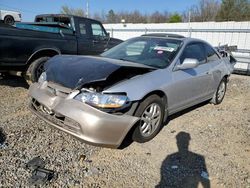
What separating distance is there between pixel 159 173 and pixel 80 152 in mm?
1082

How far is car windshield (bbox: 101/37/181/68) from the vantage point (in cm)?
420

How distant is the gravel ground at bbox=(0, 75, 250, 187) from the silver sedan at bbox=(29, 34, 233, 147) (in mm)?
298

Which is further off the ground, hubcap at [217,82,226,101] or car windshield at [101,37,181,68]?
car windshield at [101,37,181,68]

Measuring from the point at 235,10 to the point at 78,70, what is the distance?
34664 mm

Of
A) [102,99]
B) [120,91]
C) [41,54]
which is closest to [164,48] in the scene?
[120,91]

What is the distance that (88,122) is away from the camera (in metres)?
2.99

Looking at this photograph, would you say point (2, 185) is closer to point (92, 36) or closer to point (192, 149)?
point (192, 149)

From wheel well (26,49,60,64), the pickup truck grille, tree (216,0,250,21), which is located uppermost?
tree (216,0,250,21)

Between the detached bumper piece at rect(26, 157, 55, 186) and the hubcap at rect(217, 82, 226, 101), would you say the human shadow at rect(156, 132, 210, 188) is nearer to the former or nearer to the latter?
the detached bumper piece at rect(26, 157, 55, 186)

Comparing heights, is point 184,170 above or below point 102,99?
below

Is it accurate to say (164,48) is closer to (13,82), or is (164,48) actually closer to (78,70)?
(78,70)

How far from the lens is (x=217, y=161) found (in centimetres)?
338

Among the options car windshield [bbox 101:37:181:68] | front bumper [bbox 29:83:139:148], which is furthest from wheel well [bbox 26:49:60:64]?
front bumper [bbox 29:83:139:148]

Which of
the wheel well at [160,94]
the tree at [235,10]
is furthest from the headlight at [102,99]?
the tree at [235,10]
